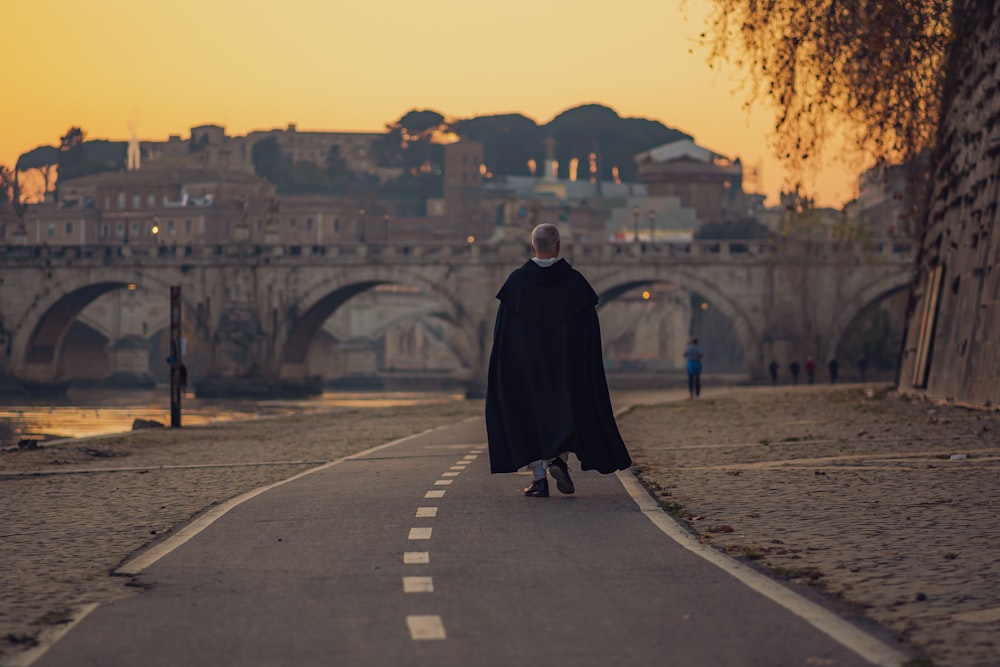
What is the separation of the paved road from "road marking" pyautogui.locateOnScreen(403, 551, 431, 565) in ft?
0.08

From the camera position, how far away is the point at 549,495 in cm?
1174

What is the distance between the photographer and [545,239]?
37.1ft

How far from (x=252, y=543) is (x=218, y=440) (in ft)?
55.5

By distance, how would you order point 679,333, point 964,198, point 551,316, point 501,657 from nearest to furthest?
1. point 501,657
2. point 551,316
3. point 964,198
4. point 679,333

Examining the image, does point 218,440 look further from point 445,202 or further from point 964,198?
point 445,202

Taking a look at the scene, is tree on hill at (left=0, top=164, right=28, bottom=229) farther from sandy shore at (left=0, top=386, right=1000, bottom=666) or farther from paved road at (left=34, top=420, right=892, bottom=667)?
paved road at (left=34, top=420, right=892, bottom=667)

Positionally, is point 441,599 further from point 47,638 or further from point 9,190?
point 9,190

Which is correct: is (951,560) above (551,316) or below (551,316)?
below

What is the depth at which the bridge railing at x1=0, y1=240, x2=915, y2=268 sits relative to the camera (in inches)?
3219

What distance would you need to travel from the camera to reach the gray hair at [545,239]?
11312 mm

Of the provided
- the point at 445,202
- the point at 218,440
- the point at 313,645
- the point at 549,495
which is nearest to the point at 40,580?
the point at 313,645

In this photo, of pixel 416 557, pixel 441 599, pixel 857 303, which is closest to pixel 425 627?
pixel 441 599

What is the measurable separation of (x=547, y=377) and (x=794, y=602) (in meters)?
4.51

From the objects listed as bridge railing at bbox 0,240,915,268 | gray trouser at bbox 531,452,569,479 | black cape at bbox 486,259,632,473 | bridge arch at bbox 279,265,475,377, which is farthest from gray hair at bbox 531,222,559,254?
bridge arch at bbox 279,265,475,377
